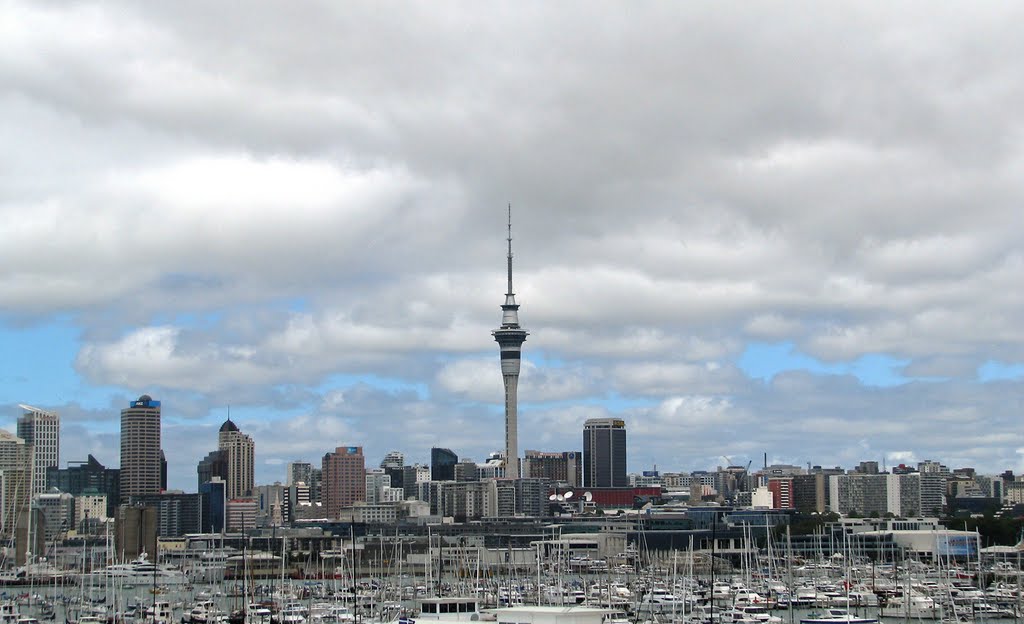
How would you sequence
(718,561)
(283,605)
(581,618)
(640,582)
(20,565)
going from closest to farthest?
(581,618) → (283,605) → (640,582) → (718,561) → (20,565)

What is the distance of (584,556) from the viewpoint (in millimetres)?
197500

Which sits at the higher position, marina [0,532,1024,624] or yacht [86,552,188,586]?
marina [0,532,1024,624]

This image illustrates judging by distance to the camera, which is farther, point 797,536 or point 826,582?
point 797,536

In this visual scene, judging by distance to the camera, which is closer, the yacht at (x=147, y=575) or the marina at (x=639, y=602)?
the marina at (x=639, y=602)

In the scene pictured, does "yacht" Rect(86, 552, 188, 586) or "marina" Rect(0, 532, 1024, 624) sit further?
"yacht" Rect(86, 552, 188, 586)

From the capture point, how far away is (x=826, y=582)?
117m

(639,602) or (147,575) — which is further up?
(639,602)

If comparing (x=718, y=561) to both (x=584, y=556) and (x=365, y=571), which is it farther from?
(x=365, y=571)

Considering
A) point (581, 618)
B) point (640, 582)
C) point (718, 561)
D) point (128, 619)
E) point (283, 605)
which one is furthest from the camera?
point (718, 561)

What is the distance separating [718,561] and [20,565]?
8447 cm

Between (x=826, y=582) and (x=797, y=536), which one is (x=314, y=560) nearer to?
(x=797, y=536)

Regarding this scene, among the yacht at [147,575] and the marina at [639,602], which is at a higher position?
the marina at [639,602]

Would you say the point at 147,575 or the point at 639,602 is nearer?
the point at 639,602

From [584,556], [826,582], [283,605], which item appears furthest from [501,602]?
[584,556]
